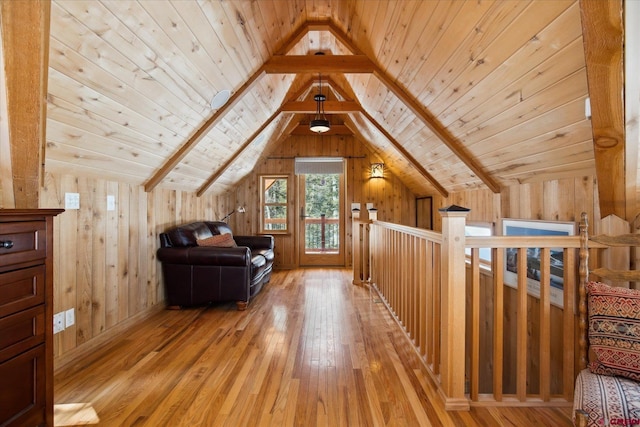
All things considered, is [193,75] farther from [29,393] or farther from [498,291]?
[498,291]

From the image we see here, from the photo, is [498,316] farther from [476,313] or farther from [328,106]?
[328,106]

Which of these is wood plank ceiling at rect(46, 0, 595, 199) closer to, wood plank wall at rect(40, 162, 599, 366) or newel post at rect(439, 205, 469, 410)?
wood plank wall at rect(40, 162, 599, 366)

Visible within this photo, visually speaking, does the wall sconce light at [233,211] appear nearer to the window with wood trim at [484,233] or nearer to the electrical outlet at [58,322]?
the electrical outlet at [58,322]

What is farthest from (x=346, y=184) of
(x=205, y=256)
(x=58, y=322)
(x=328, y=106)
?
(x=58, y=322)

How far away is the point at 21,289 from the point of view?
131cm

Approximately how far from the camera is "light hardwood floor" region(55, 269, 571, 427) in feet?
5.25

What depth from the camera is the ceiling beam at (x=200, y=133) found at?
117 inches

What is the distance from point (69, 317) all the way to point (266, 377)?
147 cm

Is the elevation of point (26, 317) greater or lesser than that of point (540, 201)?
lesser

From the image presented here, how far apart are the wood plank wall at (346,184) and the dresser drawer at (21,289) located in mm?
4622

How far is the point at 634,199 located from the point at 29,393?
3220 millimetres

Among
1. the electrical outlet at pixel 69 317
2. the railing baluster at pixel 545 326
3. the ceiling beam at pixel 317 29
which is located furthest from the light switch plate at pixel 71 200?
the railing baluster at pixel 545 326

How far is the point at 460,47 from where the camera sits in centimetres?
208

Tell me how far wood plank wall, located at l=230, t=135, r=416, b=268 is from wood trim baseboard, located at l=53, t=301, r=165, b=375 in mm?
2965
